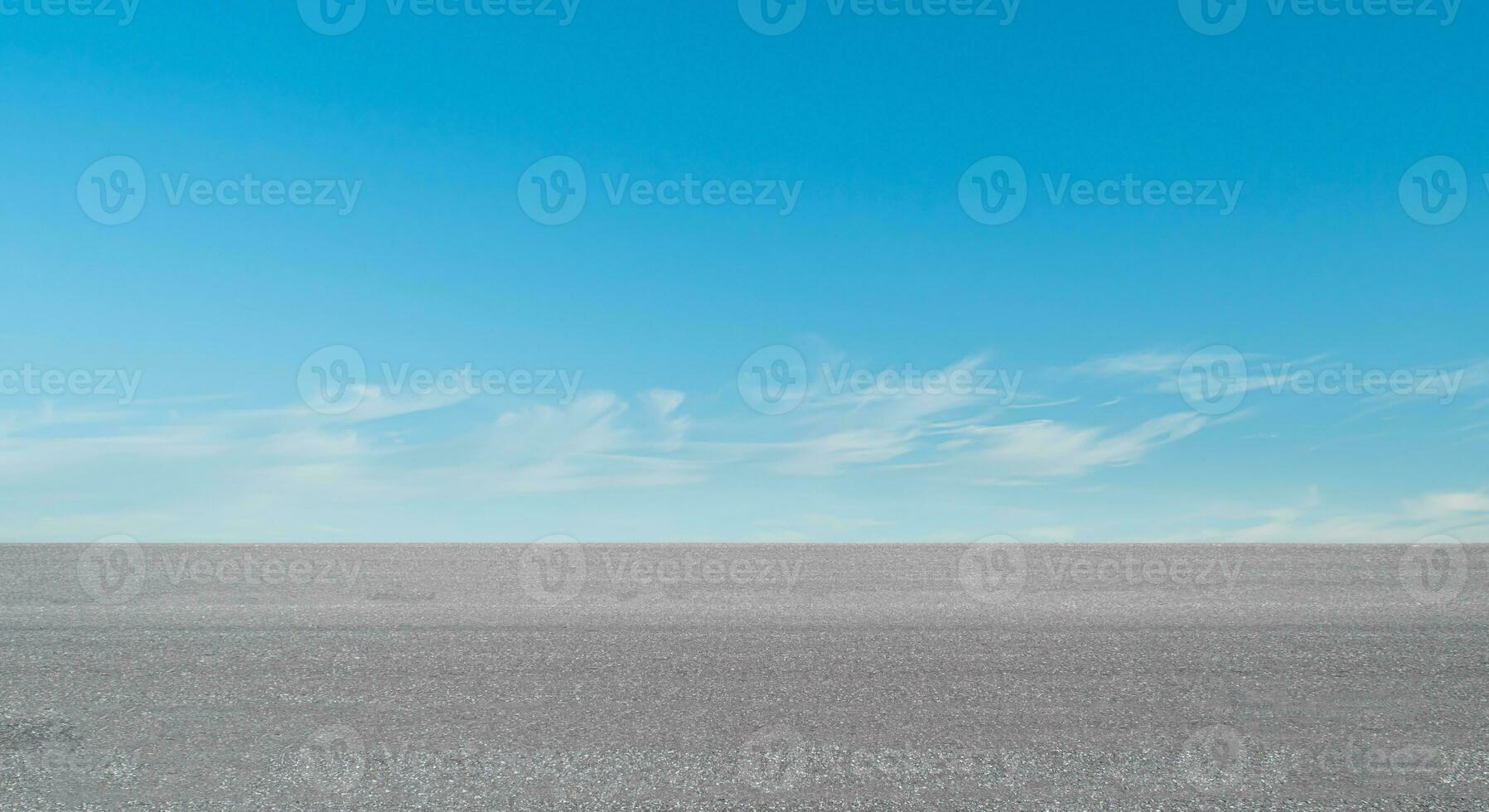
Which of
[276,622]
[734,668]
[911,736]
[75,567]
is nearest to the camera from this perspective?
[911,736]

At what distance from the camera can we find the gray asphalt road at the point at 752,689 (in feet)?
13.4

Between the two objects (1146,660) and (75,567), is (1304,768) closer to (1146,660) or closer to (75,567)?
(1146,660)

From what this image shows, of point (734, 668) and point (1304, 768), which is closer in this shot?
point (1304, 768)

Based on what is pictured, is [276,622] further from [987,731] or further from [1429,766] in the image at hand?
[1429,766]

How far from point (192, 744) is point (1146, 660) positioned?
20.0 ft

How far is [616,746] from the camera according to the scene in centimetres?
444

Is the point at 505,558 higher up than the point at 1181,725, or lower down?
higher up

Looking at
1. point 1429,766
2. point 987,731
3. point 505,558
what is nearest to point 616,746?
point 987,731

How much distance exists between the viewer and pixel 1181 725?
4656 millimetres

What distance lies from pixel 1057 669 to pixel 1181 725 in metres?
0.94

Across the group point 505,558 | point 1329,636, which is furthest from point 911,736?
point 505,558

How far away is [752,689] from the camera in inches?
205

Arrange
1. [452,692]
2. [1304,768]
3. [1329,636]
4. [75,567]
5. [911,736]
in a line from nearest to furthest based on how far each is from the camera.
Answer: [1304,768] → [911,736] → [452,692] → [1329,636] → [75,567]

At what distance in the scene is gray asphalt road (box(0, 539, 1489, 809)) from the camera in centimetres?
409
